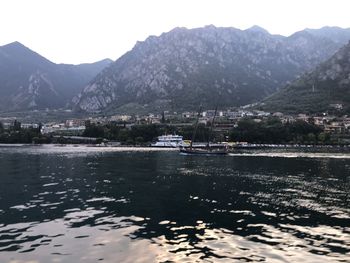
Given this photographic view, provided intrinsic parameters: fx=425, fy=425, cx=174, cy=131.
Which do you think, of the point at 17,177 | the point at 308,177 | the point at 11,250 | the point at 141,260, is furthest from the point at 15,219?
the point at 308,177

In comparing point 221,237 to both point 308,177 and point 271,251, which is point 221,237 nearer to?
point 271,251

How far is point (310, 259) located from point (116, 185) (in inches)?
1616

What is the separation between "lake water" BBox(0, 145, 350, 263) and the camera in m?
28.4

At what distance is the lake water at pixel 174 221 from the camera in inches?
1119

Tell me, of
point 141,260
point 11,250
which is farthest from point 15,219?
point 141,260

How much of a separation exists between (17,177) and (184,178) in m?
29.5

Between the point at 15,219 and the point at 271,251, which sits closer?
the point at 271,251

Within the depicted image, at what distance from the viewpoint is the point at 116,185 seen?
6431cm

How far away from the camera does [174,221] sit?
37875 mm

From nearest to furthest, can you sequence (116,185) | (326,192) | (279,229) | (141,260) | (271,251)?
1. (141,260)
2. (271,251)
3. (279,229)
4. (326,192)
5. (116,185)

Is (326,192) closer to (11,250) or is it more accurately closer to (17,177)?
(11,250)

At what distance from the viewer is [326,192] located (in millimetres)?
57656

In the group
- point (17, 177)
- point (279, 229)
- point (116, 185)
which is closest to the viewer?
point (279, 229)

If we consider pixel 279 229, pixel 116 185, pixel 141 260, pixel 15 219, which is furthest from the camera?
pixel 116 185
